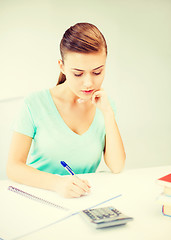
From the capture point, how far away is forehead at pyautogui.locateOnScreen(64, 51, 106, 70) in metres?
1.12

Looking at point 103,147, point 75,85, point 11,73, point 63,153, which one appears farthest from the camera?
point 11,73

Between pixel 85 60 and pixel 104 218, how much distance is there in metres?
0.64

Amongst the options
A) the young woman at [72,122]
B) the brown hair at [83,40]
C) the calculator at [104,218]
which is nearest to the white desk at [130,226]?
the calculator at [104,218]

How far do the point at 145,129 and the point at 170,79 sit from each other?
0.49 m

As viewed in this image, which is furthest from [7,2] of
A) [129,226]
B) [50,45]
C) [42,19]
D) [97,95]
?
[129,226]

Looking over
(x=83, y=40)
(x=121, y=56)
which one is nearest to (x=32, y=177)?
(x=83, y=40)

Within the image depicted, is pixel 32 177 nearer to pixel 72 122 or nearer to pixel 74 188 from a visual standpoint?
pixel 74 188

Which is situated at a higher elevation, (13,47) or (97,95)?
(13,47)

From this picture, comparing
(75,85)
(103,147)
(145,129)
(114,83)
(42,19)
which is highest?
(42,19)

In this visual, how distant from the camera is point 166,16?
2.47 m

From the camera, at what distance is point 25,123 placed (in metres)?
1.25

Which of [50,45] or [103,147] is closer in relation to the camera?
[103,147]

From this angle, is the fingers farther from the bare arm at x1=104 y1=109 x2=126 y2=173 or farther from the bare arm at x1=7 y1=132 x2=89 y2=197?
the bare arm at x1=104 y1=109 x2=126 y2=173

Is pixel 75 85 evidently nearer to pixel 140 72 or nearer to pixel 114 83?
pixel 114 83
